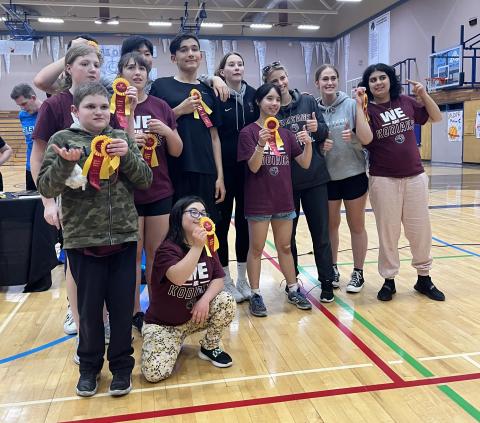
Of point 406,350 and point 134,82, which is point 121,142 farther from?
point 406,350

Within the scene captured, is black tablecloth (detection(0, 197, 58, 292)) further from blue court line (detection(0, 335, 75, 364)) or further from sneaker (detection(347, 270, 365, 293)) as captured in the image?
sneaker (detection(347, 270, 365, 293))

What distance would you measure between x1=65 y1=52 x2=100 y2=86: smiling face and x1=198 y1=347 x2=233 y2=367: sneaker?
1444 mm

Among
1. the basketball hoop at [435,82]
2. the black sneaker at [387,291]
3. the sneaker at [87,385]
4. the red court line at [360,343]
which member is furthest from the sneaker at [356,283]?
the basketball hoop at [435,82]

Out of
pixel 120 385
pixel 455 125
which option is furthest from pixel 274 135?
pixel 455 125

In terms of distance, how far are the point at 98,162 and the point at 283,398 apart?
49.1 inches

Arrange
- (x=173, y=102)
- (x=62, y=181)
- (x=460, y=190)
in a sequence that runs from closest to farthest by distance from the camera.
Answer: (x=62, y=181)
(x=173, y=102)
(x=460, y=190)

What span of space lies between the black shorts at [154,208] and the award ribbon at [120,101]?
19.3 inches

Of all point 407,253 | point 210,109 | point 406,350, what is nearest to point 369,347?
point 406,350

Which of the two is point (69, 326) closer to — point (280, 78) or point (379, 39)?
point (280, 78)

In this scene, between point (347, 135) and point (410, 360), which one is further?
point (347, 135)

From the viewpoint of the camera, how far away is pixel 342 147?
3.21 m

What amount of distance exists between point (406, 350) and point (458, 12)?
1419 centimetres

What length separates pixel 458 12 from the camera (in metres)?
13.9

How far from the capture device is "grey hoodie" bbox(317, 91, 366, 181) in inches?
126
